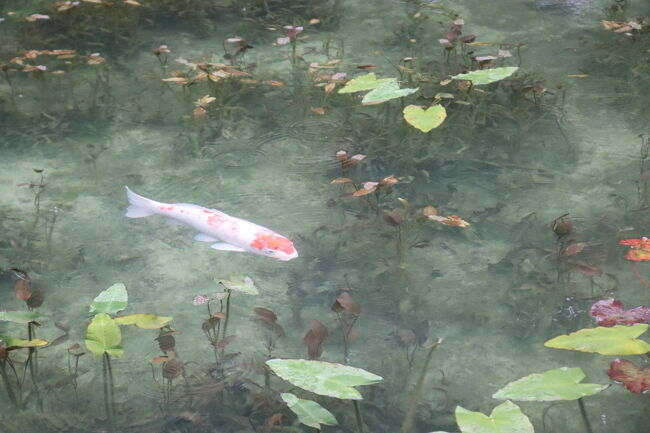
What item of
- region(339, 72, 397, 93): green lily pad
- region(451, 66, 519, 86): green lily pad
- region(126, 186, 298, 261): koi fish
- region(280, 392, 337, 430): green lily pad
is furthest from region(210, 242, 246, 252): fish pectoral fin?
region(451, 66, 519, 86): green lily pad

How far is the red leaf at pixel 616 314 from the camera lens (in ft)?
8.58

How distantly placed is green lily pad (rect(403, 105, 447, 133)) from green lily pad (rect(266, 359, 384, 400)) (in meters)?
1.55

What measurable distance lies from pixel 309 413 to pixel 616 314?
1.12 m

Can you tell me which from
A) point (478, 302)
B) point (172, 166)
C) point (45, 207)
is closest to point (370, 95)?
point (172, 166)

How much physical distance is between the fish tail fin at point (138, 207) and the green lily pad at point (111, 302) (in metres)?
0.79

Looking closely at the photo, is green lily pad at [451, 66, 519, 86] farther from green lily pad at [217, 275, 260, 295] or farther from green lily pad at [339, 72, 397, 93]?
green lily pad at [217, 275, 260, 295]

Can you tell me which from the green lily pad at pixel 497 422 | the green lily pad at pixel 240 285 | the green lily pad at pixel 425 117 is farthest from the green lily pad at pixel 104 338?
the green lily pad at pixel 425 117

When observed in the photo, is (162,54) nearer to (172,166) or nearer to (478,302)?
(172,166)

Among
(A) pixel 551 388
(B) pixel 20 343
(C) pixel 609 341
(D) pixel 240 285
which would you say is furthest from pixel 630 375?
(B) pixel 20 343

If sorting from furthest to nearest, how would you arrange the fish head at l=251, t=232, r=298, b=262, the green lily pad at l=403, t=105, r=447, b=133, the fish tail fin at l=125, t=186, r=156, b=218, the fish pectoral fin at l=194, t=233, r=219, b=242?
the green lily pad at l=403, t=105, r=447, b=133 < the fish tail fin at l=125, t=186, r=156, b=218 < the fish pectoral fin at l=194, t=233, r=219, b=242 < the fish head at l=251, t=232, r=298, b=262

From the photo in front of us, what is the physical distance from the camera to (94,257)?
3.26 metres

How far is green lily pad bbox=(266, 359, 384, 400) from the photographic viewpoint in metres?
2.25

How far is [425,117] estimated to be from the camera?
3684 mm

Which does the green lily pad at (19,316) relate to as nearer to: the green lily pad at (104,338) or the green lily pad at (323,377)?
the green lily pad at (104,338)
